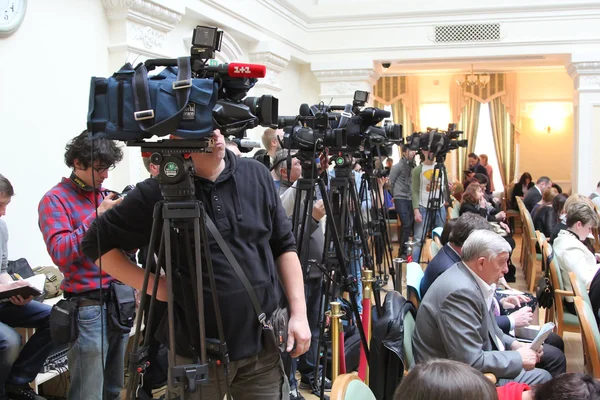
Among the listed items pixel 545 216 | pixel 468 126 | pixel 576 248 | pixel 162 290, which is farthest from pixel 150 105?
pixel 468 126

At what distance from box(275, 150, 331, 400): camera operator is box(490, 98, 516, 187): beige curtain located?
9.65 metres

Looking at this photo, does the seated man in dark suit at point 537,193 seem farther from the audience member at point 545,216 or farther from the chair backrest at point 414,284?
the chair backrest at point 414,284

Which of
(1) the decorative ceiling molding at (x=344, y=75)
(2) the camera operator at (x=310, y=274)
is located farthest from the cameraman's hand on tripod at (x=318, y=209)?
(1) the decorative ceiling molding at (x=344, y=75)

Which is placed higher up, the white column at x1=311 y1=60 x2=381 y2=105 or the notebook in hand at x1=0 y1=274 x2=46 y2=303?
the white column at x1=311 y1=60 x2=381 y2=105

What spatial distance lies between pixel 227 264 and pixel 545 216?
17.6 ft

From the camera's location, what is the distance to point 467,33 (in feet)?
27.2

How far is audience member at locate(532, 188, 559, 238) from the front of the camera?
6008 millimetres

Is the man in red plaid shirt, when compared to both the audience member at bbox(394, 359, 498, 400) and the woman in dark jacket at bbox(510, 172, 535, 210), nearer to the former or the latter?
the audience member at bbox(394, 359, 498, 400)

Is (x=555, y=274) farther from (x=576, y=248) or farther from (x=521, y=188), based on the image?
(x=521, y=188)

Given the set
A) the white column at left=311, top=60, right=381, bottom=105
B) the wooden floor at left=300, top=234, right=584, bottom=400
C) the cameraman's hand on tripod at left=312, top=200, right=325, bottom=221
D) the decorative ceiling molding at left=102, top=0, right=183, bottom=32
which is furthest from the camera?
the white column at left=311, top=60, right=381, bottom=105

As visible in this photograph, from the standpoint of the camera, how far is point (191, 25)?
5504mm

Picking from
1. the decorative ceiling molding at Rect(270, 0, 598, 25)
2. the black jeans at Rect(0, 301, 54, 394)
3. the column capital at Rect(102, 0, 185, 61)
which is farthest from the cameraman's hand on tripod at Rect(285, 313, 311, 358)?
the decorative ceiling molding at Rect(270, 0, 598, 25)

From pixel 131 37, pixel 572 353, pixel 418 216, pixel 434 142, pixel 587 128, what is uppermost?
pixel 131 37

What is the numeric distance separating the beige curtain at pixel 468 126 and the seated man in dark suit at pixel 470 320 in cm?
1016
